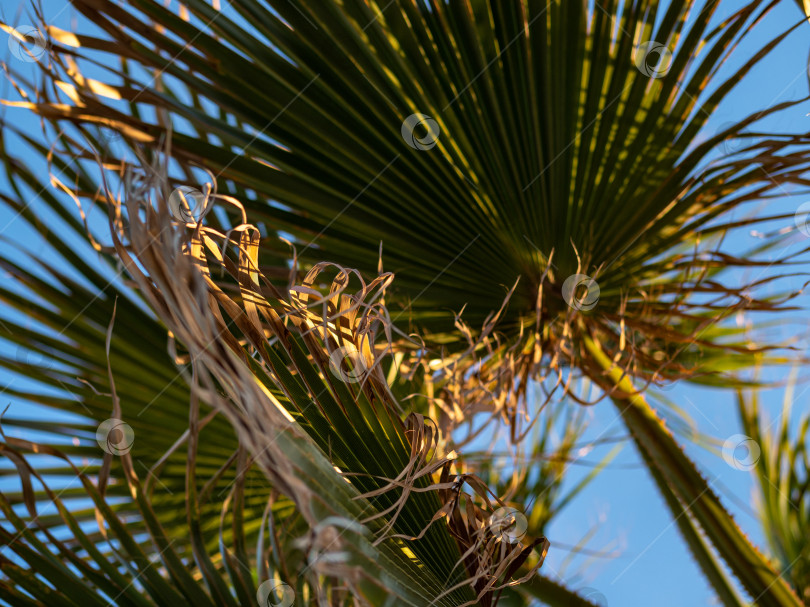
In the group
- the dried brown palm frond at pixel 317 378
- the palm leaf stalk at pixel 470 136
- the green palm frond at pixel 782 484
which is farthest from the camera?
the green palm frond at pixel 782 484

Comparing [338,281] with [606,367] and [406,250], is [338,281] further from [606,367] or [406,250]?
[606,367]

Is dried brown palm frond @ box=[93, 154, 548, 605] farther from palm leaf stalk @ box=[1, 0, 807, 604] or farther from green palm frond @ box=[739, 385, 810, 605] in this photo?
green palm frond @ box=[739, 385, 810, 605]

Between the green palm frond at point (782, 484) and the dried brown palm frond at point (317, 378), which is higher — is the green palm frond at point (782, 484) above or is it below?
below

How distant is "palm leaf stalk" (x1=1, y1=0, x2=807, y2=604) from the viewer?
2.66 feet

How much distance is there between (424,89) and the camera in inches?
34.9

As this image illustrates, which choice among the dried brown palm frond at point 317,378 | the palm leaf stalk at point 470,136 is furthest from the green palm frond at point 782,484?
the dried brown palm frond at point 317,378

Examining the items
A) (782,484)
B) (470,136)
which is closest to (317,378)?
(470,136)

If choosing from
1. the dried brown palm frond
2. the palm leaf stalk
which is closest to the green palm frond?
the palm leaf stalk

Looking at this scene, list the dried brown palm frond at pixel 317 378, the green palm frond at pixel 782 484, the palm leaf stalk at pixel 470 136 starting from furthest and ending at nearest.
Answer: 1. the green palm frond at pixel 782 484
2. the palm leaf stalk at pixel 470 136
3. the dried brown palm frond at pixel 317 378

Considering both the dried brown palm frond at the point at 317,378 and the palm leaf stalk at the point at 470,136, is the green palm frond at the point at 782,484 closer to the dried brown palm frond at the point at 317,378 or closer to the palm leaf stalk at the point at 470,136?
the palm leaf stalk at the point at 470,136

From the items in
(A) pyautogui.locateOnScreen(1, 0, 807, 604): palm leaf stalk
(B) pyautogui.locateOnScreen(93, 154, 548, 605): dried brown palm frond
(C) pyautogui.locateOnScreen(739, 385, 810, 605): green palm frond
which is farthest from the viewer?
(C) pyautogui.locateOnScreen(739, 385, 810, 605): green palm frond

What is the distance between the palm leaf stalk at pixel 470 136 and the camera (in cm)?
81

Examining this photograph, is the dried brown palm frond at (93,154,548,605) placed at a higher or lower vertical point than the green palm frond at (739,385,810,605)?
higher

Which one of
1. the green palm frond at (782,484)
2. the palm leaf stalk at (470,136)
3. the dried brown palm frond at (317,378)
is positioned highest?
the palm leaf stalk at (470,136)
